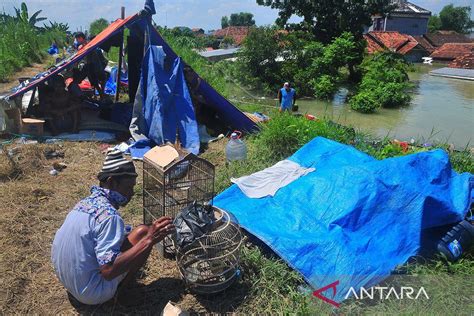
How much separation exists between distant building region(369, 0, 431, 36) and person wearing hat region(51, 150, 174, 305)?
44.3 m

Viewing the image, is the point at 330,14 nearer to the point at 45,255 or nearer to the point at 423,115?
the point at 423,115

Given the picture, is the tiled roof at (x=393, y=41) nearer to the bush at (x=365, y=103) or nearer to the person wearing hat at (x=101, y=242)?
the bush at (x=365, y=103)

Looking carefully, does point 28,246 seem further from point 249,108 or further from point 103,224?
point 249,108

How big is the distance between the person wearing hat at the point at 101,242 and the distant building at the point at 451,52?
3595 cm

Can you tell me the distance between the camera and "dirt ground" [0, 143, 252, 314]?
114 inches

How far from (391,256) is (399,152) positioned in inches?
119

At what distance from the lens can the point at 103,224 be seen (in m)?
2.40

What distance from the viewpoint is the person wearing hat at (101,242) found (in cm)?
239

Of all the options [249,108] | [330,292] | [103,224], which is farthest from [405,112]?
[103,224]

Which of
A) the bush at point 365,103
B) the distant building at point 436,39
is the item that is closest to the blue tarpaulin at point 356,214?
the bush at point 365,103

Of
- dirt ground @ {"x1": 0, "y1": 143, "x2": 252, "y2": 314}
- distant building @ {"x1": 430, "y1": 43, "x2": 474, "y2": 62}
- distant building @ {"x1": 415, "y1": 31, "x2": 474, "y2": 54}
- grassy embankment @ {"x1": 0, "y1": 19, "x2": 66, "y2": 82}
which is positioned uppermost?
distant building @ {"x1": 415, "y1": 31, "x2": 474, "y2": 54}

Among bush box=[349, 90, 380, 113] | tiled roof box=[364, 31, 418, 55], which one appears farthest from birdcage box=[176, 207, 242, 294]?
tiled roof box=[364, 31, 418, 55]

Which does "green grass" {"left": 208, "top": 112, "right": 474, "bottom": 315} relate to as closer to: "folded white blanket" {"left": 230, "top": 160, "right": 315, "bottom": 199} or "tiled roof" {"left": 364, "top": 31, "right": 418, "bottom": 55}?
"folded white blanket" {"left": 230, "top": 160, "right": 315, "bottom": 199}

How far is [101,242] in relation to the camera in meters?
2.38
